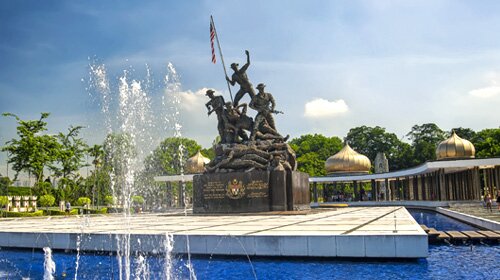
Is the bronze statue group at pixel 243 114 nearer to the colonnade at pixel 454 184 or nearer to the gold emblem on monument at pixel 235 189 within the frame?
the gold emblem on monument at pixel 235 189

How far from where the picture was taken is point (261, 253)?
918cm

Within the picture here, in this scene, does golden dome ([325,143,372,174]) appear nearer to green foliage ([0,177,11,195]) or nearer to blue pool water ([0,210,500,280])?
green foliage ([0,177,11,195])

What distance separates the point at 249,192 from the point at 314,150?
171 feet

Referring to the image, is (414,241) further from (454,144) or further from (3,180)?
(3,180)

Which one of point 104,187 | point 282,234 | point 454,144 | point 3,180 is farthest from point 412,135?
point 282,234

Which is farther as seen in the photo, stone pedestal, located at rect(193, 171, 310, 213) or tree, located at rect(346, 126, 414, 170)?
tree, located at rect(346, 126, 414, 170)

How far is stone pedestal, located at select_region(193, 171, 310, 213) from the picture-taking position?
1902 centimetres

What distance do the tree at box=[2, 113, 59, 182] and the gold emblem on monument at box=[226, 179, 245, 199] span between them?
102 feet

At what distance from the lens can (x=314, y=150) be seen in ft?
231

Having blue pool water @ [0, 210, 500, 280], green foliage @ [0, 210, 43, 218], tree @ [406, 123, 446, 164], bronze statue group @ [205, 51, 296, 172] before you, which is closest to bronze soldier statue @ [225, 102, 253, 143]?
bronze statue group @ [205, 51, 296, 172]

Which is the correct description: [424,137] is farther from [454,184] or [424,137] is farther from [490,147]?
[454,184]

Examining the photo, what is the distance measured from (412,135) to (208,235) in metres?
67.8

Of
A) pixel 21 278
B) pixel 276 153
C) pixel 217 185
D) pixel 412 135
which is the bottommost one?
pixel 21 278

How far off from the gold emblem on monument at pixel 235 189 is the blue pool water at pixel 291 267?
30.4ft
